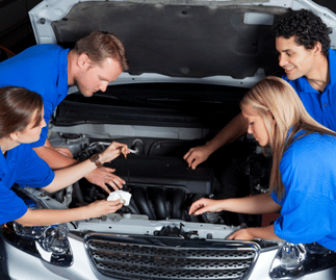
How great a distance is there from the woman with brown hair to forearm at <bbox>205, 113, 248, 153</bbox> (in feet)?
2.21

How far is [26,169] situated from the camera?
5.59 ft

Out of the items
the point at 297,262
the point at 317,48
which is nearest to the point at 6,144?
the point at 297,262

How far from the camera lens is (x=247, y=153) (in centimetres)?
224

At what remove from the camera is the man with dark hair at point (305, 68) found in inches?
67.8

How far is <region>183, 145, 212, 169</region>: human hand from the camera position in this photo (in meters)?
2.08

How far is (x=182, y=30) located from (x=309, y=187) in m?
1.00

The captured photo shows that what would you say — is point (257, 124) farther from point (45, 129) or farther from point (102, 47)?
point (45, 129)

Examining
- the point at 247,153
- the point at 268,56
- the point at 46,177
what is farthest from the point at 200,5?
the point at 46,177

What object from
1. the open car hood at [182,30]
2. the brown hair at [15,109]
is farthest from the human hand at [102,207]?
the open car hood at [182,30]

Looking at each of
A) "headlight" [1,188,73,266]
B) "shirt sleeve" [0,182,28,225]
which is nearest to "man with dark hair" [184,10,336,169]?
"headlight" [1,188,73,266]

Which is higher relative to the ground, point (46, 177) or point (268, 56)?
point (268, 56)

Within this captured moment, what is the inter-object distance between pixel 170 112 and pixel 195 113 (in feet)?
0.52

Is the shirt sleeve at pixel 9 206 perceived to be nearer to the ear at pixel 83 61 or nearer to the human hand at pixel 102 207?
the human hand at pixel 102 207

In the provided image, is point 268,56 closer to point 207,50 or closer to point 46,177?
point 207,50
